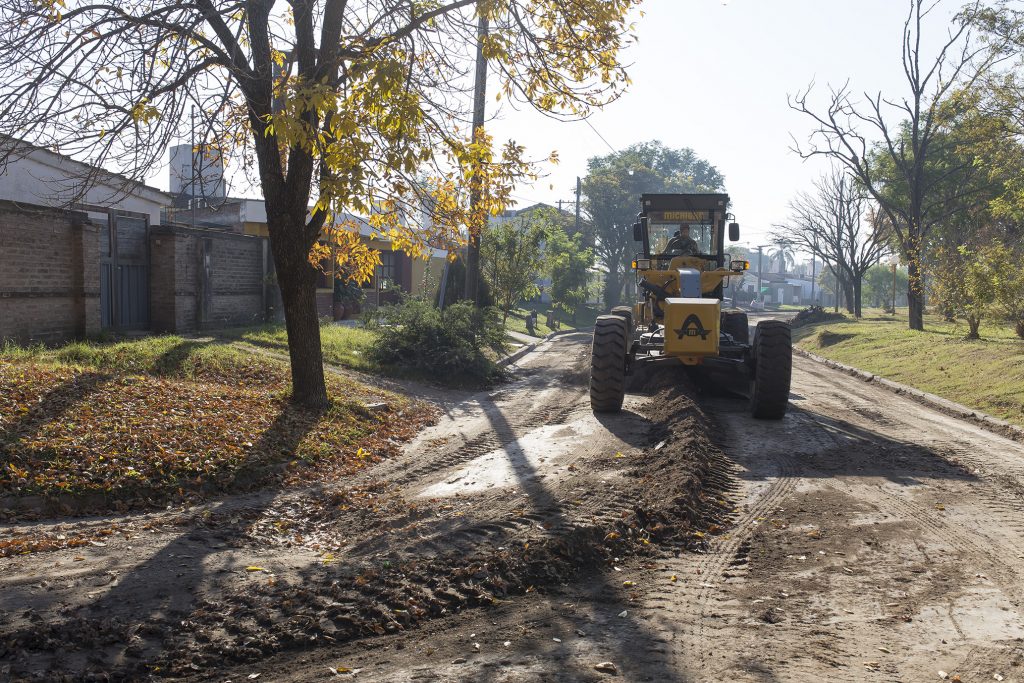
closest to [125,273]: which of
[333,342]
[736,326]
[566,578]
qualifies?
[333,342]

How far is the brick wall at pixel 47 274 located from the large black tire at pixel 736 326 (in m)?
11.0

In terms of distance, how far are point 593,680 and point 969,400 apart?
12620 mm

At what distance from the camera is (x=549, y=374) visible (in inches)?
776

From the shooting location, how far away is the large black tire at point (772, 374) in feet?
38.5

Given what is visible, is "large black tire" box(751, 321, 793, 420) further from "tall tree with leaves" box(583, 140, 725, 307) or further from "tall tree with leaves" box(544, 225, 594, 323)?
"tall tree with leaves" box(583, 140, 725, 307)

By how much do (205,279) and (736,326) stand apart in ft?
35.8

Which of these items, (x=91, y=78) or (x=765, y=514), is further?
(x=91, y=78)

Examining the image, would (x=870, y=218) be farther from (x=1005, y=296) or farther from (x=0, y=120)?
(x=0, y=120)

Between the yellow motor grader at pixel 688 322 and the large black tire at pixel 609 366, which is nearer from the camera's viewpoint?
the yellow motor grader at pixel 688 322

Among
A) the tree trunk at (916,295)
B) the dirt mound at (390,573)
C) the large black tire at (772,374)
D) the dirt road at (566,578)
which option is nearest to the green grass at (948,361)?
the tree trunk at (916,295)

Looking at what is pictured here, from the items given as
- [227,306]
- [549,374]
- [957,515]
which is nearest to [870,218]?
[549,374]

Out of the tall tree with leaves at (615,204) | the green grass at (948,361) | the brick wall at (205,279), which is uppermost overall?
the tall tree with leaves at (615,204)

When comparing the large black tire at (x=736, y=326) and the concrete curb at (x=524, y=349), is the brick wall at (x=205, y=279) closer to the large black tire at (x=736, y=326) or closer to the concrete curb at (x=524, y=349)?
the concrete curb at (x=524, y=349)

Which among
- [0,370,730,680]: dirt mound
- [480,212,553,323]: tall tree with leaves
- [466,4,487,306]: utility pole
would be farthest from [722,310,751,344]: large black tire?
[480,212,553,323]: tall tree with leaves
